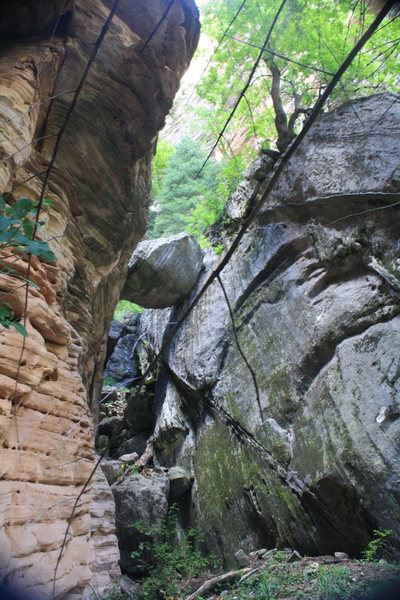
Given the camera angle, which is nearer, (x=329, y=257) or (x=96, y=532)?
(x=96, y=532)

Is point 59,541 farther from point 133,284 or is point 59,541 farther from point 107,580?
point 133,284

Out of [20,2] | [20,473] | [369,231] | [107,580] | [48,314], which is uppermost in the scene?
[20,2]

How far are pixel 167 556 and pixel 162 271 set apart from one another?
7.70m

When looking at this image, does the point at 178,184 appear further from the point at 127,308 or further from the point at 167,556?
the point at 167,556

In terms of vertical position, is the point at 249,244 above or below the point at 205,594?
above

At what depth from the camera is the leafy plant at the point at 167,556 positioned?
6.66 metres

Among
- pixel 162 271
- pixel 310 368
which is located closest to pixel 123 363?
pixel 162 271

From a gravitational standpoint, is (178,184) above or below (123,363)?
above

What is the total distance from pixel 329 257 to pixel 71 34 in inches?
236

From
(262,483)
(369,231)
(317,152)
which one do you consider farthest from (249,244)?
(262,483)

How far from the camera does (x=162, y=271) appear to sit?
12211 mm

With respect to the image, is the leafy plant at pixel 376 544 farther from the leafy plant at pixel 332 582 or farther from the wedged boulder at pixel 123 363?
the wedged boulder at pixel 123 363

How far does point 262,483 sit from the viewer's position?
7.61 metres

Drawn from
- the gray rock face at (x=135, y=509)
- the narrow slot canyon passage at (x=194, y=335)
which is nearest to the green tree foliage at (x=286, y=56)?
the narrow slot canyon passage at (x=194, y=335)
